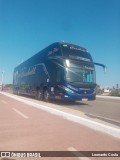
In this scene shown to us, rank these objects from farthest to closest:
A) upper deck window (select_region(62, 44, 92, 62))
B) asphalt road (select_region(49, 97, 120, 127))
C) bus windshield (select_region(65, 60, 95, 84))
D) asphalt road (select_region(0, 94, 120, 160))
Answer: upper deck window (select_region(62, 44, 92, 62)) < bus windshield (select_region(65, 60, 95, 84)) < asphalt road (select_region(49, 97, 120, 127)) < asphalt road (select_region(0, 94, 120, 160))

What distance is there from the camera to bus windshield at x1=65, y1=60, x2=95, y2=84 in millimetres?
14681

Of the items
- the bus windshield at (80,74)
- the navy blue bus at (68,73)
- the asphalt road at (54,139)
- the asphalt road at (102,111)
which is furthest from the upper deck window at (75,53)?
the asphalt road at (54,139)

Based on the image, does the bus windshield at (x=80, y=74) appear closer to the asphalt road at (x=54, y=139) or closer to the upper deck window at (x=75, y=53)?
the upper deck window at (x=75, y=53)

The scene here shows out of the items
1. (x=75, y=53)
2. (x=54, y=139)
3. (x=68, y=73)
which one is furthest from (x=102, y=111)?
(x=54, y=139)

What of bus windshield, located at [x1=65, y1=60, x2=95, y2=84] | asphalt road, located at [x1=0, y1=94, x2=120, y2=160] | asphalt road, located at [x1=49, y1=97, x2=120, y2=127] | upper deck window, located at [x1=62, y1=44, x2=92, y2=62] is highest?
upper deck window, located at [x1=62, y1=44, x2=92, y2=62]

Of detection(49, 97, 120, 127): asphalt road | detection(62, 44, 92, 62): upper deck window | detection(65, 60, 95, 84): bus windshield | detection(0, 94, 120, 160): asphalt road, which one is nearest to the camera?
detection(0, 94, 120, 160): asphalt road

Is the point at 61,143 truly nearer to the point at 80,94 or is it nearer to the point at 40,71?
the point at 80,94

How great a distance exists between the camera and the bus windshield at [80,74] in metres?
14.7

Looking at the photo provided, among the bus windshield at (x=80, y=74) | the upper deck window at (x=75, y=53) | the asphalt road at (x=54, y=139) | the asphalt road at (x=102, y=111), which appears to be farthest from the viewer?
the upper deck window at (x=75, y=53)

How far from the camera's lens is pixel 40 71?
18.8m

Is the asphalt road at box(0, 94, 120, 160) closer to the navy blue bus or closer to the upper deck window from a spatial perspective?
the navy blue bus

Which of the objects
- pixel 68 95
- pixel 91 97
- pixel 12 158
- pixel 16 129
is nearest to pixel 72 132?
pixel 16 129

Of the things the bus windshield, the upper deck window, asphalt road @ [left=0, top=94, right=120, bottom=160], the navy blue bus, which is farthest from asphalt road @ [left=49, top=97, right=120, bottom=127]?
Answer: the upper deck window

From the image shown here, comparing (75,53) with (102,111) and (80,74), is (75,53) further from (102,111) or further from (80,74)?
(102,111)
